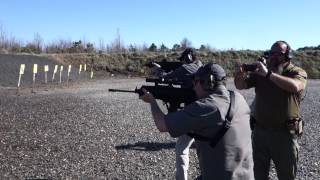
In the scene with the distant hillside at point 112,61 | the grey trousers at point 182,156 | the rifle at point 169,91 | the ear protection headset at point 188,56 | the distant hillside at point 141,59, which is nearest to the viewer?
the rifle at point 169,91

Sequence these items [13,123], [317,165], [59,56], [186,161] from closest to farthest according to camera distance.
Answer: [186,161], [317,165], [13,123], [59,56]

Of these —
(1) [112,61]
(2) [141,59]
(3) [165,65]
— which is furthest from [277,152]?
(2) [141,59]

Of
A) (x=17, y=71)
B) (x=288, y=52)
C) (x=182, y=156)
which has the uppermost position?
(x=288, y=52)

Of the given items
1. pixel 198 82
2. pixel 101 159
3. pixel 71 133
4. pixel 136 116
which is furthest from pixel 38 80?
pixel 198 82

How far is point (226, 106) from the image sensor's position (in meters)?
3.94

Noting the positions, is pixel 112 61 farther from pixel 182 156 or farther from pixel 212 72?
pixel 212 72

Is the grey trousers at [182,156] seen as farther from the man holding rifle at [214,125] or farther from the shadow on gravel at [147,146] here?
the shadow on gravel at [147,146]

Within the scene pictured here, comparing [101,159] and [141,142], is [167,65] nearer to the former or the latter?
[101,159]

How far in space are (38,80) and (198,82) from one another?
1459 inches

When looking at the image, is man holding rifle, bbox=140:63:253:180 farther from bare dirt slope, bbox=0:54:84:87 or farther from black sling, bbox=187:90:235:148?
bare dirt slope, bbox=0:54:84:87

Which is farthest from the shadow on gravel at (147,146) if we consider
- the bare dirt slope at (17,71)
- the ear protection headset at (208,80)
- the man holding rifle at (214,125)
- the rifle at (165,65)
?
the bare dirt slope at (17,71)

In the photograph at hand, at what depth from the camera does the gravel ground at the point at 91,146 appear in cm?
836

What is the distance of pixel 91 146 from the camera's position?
10.7 metres

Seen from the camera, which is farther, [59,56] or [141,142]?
[59,56]
